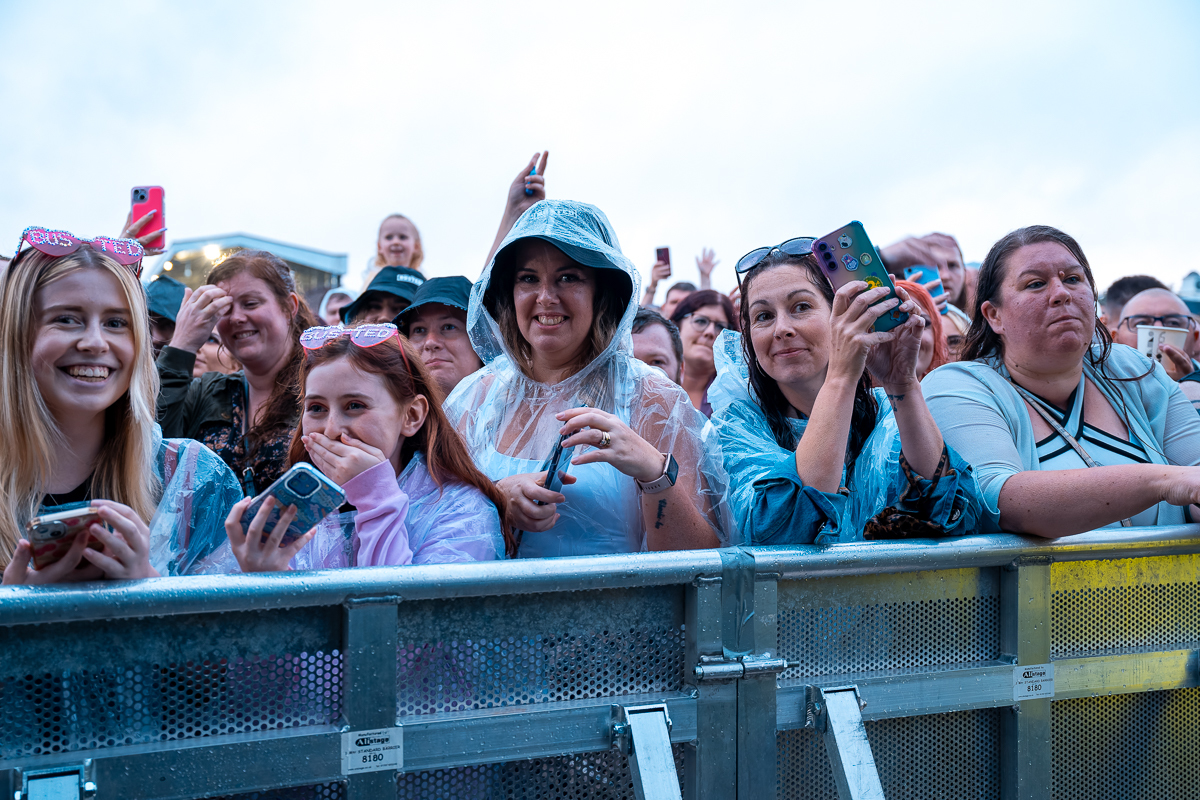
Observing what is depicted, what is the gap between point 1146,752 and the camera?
75.2 inches

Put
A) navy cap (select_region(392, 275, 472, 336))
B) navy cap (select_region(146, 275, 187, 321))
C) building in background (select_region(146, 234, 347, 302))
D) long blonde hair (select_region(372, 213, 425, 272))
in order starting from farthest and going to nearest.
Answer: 1. building in background (select_region(146, 234, 347, 302))
2. long blonde hair (select_region(372, 213, 425, 272))
3. navy cap (select_region(146, 275, 187, 321))
4. navy cap (select_region(392, 275, 472, 336))

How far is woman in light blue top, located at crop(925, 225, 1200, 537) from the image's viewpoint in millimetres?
2209

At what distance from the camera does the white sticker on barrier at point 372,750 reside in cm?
133

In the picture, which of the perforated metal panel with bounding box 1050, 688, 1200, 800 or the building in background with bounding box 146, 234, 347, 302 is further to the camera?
the building in background with bounding box 146, 234, 347, 302

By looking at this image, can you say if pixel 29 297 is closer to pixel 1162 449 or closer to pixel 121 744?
pixel 121 744

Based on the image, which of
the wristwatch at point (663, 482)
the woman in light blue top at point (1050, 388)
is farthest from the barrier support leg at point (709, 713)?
the woman in light blue top at point (1050, 388)

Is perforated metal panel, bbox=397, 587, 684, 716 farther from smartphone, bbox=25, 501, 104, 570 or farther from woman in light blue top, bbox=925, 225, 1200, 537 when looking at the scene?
woman in light blue top, bbox=925, 225, 1200, 537

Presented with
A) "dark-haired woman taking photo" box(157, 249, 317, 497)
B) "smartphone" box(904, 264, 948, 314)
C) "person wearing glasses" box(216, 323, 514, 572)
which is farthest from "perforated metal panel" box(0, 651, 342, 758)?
"smartphone" box(904, 264, 948, 314)

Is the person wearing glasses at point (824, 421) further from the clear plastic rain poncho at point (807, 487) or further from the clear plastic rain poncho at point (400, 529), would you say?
the clear plastic rain poncho at point (400, 529)

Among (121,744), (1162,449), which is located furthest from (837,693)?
(1162,449)

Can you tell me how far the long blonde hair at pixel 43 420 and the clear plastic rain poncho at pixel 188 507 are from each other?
0.03 meters

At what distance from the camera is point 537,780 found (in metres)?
1.46

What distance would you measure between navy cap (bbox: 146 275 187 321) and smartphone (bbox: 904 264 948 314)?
3.53 meters

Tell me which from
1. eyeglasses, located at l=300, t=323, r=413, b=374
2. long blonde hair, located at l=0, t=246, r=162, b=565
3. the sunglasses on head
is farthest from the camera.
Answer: the sunglasses on head
